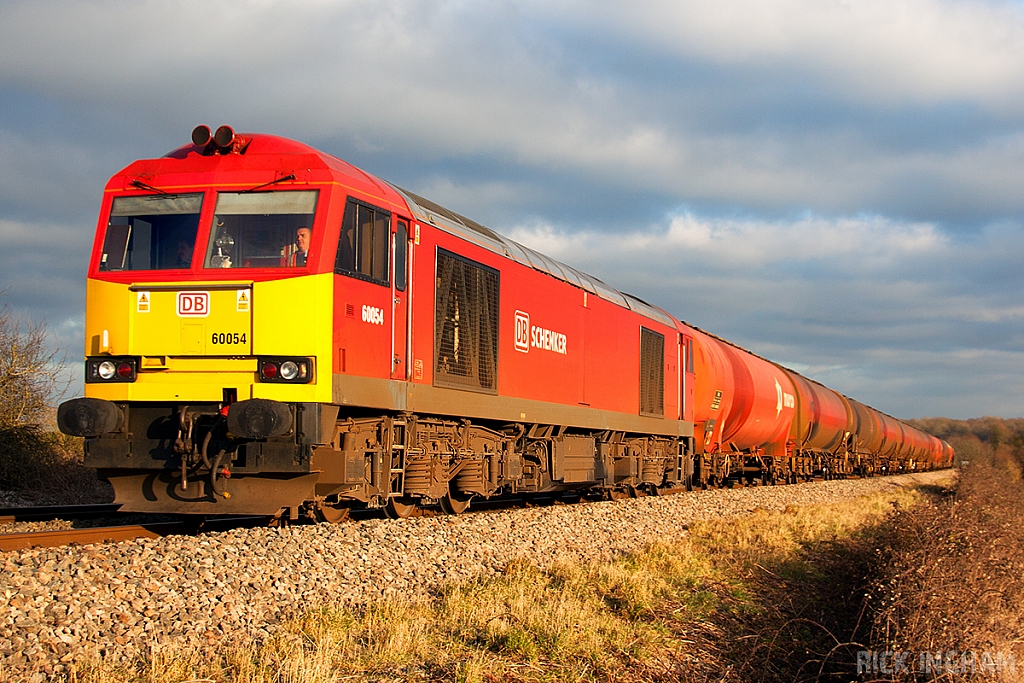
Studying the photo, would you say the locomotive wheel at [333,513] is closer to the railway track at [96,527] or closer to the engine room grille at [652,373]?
the railway track at [96,527]

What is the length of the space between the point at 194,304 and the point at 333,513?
9.49ft

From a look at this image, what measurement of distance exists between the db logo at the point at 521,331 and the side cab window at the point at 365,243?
3.78 metres

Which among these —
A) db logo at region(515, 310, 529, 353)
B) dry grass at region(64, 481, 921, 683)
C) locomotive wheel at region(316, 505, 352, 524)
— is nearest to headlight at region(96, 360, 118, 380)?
locomotive wheel at region(316, 505, 352, 524)

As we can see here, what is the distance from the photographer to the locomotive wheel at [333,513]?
34.3 ft

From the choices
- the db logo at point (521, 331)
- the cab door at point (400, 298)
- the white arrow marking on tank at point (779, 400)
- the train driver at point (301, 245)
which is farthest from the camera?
the white arrow marking on tank at point (779, 400)

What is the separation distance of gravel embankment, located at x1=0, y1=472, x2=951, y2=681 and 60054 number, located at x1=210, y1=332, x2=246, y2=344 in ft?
6.03

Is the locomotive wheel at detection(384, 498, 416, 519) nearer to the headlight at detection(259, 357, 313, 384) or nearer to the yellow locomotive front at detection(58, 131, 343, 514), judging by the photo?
the yellow locomotive front at detection(58, 131, 343, 514)

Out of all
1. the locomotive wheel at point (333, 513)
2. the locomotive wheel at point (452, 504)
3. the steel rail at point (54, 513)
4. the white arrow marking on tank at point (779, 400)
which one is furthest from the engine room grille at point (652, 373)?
the steel rail at point (54, 513)

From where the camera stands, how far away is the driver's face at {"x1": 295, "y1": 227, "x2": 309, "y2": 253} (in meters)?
9.34

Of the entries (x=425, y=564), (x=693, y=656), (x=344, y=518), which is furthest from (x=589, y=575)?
(x=344, y=518)

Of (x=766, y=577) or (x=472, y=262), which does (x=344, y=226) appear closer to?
(x=472, y=262)

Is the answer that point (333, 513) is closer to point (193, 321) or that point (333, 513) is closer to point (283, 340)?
point (283, 340)

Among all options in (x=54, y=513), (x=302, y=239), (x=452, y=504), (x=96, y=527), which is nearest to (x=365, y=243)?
(x=302, y=239)

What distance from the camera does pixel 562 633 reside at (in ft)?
22.1
